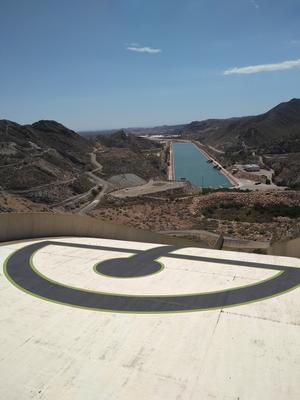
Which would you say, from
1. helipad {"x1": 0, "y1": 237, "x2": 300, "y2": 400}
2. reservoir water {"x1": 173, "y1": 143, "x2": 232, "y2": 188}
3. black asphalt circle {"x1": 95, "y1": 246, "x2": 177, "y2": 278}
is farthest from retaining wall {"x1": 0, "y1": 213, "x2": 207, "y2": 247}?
reservoir water {"x1": 173, "y1": 143, "x2": 232, "y2": 188}

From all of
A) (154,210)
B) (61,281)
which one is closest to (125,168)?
(154,210)

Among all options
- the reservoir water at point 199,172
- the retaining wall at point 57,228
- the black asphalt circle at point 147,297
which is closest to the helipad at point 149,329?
the black asphalt circle at point 147,297

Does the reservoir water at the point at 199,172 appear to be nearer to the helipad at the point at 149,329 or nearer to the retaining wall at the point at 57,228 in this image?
the retaining wall at the point at 57,228

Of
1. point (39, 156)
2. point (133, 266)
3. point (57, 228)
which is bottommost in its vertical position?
point (133, 266)

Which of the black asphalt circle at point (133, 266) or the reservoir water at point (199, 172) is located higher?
the black asphalt circle at point (133, 266)

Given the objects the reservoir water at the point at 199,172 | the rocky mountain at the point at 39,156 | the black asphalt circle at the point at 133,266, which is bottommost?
the reservoir water at the point at 199,172

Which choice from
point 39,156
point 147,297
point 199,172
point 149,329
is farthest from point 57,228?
point 199,172

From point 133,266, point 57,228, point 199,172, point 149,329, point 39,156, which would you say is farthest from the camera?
point 199,172

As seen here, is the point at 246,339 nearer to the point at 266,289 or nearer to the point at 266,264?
the point at 266,289

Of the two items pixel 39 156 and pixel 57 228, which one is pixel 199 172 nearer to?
pixel 39 156
